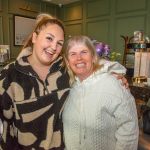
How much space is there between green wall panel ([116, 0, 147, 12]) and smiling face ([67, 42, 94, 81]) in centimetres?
382

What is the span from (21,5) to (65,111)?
4.72 m

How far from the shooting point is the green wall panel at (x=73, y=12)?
19.1ft

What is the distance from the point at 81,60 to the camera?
1.22m

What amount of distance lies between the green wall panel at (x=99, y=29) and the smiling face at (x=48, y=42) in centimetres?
424

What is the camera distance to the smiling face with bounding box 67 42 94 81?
4.02ft

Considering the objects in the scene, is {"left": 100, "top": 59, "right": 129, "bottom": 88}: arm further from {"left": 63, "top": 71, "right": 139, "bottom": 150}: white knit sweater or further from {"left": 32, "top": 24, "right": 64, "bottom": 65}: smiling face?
{"left": 32, "top": 24, "right": 64, "bottom": 65}: smiling face

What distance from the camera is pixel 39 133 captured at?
112 centimetres

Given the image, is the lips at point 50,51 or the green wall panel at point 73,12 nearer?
the lips at point 50,51

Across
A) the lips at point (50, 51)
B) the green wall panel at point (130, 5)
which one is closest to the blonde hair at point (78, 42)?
the lips at point (50, 51)

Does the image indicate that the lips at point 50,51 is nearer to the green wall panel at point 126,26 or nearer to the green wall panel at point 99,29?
the green wall panel at point 126,26

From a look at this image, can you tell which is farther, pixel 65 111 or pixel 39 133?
pixel 65 111

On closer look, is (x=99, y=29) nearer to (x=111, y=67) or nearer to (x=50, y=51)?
(x=111, y=67)

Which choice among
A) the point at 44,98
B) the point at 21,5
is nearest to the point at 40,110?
the point at 44,98

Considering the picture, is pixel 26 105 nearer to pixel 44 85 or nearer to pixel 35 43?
pixel 44 85
